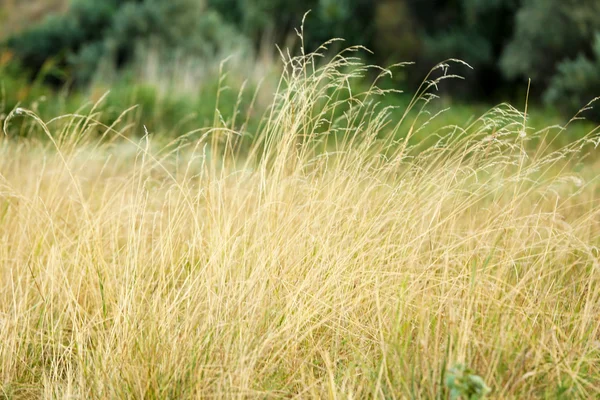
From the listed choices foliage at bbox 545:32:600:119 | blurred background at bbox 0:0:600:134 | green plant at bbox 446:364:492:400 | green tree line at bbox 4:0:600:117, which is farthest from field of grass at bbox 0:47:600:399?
green tree line at bbox 4:0:600:117

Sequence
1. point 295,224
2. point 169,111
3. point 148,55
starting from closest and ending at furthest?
point 295,224
point 169,111
point 148,55

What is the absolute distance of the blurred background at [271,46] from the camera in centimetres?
971

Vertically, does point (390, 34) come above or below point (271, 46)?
above

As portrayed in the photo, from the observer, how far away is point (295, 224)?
3047 mm

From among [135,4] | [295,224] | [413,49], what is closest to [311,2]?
[413,49]

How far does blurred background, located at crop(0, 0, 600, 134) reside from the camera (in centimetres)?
971

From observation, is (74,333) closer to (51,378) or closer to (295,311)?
(51,378)

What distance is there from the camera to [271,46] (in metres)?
13.7

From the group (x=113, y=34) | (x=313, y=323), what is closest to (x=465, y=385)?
(x=313, y=323)

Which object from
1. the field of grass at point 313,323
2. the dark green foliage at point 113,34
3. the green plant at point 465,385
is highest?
the green plant at point 465,385

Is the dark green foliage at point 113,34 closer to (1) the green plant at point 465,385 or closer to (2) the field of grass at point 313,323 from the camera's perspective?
(2) the field of grass at point 313,323

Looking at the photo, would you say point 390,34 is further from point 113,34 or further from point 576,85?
point 113,34

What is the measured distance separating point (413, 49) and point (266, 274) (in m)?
11.8

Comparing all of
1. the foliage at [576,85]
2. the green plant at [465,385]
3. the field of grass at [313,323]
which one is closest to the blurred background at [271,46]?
the foliage at [576,85]
